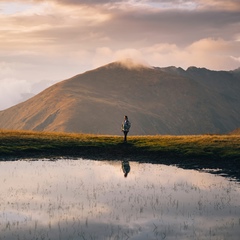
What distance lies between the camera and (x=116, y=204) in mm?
25609

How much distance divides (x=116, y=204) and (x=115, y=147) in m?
30.4

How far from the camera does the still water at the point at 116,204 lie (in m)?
20.2

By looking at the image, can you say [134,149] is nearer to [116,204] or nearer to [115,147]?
[115,147]

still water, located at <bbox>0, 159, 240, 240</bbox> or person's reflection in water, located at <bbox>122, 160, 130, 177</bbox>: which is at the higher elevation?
person's reflection in water, located at <bbox>122, 160, 130, 177</bbox>

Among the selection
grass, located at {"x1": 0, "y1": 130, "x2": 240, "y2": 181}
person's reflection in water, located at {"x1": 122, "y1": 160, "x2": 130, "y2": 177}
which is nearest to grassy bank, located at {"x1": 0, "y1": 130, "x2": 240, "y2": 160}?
grass, located at {"x1": 0, "y1": 130, "x2": 240, "y2": 181}

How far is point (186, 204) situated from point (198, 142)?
104 ft

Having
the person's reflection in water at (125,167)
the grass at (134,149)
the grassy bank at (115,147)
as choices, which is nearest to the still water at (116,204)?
the person's reflection in water at (125,167)

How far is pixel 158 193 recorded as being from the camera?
2917 cm

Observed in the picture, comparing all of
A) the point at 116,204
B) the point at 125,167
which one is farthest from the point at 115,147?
the point at 116,204

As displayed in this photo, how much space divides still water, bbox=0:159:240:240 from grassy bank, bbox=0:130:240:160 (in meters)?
10.4

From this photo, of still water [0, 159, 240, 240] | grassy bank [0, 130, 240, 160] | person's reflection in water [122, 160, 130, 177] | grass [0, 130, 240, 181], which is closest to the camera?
still water [0, 159, 240, 240]

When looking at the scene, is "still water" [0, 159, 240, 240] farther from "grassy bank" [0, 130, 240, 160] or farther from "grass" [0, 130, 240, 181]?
"grassy bank" [0, 130, 240, 160]

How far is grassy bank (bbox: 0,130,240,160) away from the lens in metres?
50.3

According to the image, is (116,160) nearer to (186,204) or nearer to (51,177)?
(51,177)
